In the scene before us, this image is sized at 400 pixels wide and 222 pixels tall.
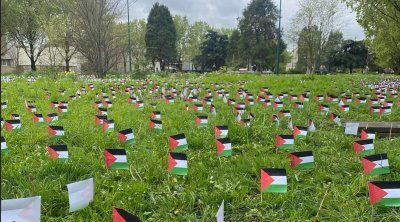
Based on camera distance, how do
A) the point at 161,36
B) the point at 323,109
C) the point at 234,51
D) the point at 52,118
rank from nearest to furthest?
the point at 52,118 → the point at 323,109 → the point at 161,36 → the point at 234,51

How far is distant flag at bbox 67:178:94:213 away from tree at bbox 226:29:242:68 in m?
48.8

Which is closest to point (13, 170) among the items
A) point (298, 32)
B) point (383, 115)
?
point (383, 115)

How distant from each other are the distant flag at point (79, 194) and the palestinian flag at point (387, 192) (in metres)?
1.77

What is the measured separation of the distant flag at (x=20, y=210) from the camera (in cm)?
153

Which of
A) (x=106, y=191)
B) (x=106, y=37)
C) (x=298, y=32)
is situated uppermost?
(x=298, y=32)

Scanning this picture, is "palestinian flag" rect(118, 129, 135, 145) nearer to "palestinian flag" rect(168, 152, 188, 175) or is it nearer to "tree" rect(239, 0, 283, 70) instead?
"palestinian flag" rect(168, 152, 188, 175)

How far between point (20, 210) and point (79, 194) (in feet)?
2.09

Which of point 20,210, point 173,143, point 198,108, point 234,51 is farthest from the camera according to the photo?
point 234,51

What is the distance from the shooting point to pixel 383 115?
6.17 meters

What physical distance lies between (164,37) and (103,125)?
44.6 meters

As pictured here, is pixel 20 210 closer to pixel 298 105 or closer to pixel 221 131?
pixel 221 131

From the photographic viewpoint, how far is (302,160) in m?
3.07

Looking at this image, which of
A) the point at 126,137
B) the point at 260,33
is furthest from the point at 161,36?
the point at 126,137

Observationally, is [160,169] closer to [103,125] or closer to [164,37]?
[103,125]
